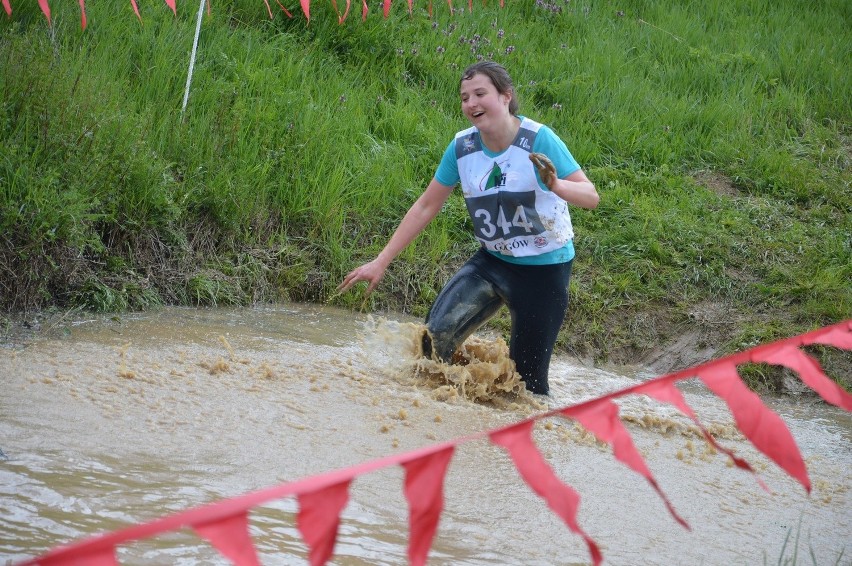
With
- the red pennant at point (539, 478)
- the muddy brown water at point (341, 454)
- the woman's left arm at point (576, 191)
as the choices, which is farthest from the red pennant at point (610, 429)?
the woman's left arm at point (576, 191)

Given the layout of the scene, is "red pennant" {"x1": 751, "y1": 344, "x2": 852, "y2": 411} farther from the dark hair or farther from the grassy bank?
the grassy bank

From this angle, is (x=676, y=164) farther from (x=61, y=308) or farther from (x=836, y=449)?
(x=61, y=308)

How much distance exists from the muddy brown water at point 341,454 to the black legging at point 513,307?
7.2 inches

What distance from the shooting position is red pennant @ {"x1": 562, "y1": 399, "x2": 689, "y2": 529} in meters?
1.90

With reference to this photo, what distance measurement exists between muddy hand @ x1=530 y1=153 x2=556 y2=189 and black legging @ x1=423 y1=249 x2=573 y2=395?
109cm

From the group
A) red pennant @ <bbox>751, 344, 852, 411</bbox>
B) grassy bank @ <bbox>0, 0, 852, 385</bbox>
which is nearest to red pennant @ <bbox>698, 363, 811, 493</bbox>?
red pennant @ <bbox>751, 344, 852, 411</bbox>

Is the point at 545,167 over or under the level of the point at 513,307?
over

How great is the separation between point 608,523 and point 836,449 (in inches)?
110

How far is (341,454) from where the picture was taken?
427 cm

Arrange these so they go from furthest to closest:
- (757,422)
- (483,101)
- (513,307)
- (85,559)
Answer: (513,307) → (483,101) → (757,422) → (85,559)

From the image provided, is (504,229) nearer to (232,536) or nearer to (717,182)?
(232,536)

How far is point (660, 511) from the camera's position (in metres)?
4.08

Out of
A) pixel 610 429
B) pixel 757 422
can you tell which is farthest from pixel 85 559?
pixel 757 422

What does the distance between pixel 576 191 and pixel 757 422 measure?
3149 mm
